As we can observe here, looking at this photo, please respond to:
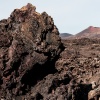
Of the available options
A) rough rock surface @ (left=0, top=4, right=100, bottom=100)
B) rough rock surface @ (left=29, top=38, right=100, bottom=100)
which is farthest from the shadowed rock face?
rough rock surface @ (left=29, top=38, right=100, bottom=100)

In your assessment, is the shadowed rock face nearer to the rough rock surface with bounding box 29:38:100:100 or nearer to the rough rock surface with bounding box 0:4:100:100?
the rough rock surface with bounding box 0:4:100:100

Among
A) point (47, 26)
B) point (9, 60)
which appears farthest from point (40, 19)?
point (9, 60)

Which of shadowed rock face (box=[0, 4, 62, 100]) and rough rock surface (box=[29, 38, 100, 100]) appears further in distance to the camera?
shadowed rock face (box=[0, 4, 62, 100])

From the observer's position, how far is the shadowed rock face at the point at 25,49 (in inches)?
617

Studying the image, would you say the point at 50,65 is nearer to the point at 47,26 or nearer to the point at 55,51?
the point at 55,51

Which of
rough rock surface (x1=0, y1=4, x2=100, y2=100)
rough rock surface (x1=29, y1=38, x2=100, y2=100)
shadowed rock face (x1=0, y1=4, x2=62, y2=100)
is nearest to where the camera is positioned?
rough rock surface (x1=29, y1=38, x2=100, y2=100)

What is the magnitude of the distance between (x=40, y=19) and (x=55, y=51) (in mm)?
2040

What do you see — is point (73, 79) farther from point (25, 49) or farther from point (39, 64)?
point (25, 49)

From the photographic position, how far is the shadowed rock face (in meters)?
15.7

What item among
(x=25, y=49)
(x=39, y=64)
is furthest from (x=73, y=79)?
(x=25, y=49)

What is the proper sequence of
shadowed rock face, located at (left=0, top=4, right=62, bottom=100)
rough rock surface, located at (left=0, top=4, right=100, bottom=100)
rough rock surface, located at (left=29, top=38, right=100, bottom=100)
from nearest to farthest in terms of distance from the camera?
1. rough rock surface, located at (left=29, top=38, right=100, bottom=100)
2. rough rock surface, located at (left=0, top=4, right=100, bottom=100)
3. shadowed rock face, located at (left=0, top=4, right=62, bottom=100)

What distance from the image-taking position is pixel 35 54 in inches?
640

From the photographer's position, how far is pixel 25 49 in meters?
16.2

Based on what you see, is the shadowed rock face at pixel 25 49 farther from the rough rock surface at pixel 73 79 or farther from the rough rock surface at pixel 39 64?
the rough rock surface at pixel 73 79
